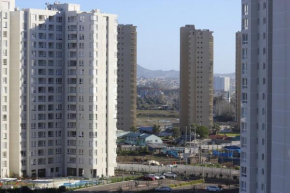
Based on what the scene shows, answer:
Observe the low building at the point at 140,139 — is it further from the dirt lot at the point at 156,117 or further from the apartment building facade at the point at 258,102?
the apartment building facade at the point at 258,102

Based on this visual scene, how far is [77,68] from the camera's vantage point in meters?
39.2

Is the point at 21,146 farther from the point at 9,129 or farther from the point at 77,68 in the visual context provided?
the point at 77,68

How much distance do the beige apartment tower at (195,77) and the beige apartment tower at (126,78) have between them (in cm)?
451

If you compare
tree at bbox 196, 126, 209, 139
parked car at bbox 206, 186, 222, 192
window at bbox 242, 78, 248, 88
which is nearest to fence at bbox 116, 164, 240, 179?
parked car at bbox 206, 186, 222, 192

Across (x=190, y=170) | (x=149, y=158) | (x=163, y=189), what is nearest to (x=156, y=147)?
(x=149, y=158)

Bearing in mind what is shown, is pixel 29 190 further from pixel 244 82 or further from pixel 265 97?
pixel 265 97

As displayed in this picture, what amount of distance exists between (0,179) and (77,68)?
6811 millimetres

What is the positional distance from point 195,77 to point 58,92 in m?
31.8

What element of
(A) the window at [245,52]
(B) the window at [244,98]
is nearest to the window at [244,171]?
(B) the window at [244,98]

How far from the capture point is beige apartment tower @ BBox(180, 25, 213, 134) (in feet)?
228

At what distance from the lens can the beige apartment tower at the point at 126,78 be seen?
67.7 meters

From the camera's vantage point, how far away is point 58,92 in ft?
131

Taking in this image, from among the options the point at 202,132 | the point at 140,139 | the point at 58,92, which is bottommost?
the point at 140,139

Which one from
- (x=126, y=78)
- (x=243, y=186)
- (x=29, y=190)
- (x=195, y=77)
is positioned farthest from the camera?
(x=195, y=77)
